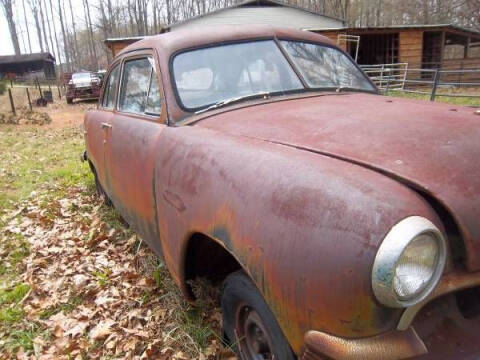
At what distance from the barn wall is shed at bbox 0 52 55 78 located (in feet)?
145

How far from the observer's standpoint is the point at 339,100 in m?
2.68

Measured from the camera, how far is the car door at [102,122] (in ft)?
12.7

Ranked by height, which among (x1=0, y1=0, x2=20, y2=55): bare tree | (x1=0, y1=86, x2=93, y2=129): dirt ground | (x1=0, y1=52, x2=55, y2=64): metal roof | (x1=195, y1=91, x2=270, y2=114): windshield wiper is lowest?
(x1=0, y1=86, x2=93, y2=129): dirt ground

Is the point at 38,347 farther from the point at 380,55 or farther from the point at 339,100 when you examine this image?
the point at 380,55

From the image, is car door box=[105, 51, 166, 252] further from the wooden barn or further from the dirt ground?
the wooden barn

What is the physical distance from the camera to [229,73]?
9.25ft

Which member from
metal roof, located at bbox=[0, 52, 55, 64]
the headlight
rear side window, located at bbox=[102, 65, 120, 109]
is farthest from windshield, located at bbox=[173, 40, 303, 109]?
metal roof, located at bbox=[0, 52, 55, 64]

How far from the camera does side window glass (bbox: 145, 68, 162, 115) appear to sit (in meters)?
2.82

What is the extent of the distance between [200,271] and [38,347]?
4.03 ft

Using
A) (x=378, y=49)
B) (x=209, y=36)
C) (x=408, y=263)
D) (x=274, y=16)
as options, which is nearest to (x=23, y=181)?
(x=209, y=36)

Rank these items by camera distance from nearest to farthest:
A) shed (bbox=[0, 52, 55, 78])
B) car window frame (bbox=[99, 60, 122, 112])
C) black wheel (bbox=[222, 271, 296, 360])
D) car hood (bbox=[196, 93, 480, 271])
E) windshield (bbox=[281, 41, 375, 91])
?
car hood (bbox=[196, 93, 480, 271]) → black wheel (bbox=[222, 271, 296, 360]) → windshield (bbox=[281, 41, 375, 91]) → car window frame (bbox=[99, 60, 122, 112]) → shed (bbox=[0, 52, 55, 78])

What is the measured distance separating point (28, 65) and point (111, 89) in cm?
5701

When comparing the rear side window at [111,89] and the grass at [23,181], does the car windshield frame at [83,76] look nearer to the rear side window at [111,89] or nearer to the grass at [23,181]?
the grass at [23,181]

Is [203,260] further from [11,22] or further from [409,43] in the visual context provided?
[11,22]
